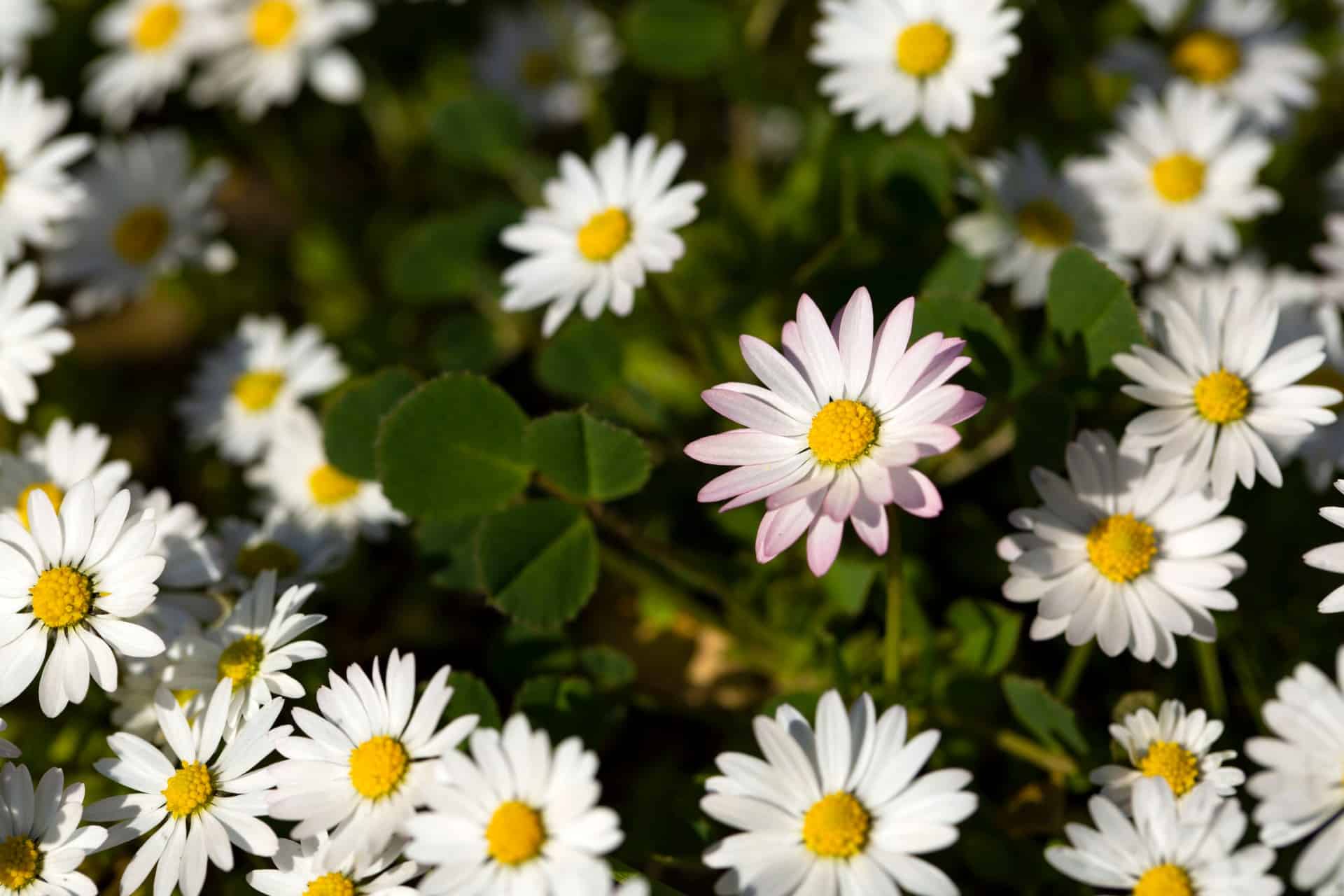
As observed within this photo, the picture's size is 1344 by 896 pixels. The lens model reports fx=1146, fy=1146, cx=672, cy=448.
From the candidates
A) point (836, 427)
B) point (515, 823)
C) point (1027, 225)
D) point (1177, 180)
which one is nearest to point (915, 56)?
point (1027, 225)

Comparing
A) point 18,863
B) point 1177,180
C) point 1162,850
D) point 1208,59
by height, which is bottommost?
point 18,863

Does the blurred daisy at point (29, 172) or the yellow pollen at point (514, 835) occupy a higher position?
the blurred daisy at point (29, 172)

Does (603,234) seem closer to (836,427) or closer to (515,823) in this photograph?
(836,427)

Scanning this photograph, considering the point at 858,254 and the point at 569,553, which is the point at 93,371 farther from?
the point at 858,254

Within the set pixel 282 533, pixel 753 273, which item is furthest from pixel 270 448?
pixel 753 273

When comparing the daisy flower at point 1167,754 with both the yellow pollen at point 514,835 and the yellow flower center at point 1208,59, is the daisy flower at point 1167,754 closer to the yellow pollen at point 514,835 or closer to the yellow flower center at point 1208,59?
the yellow pollen at point 514,835

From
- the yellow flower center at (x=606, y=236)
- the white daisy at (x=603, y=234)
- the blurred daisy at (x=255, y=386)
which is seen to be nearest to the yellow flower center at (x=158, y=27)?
the blurred daisy at (x=255, y=386)
